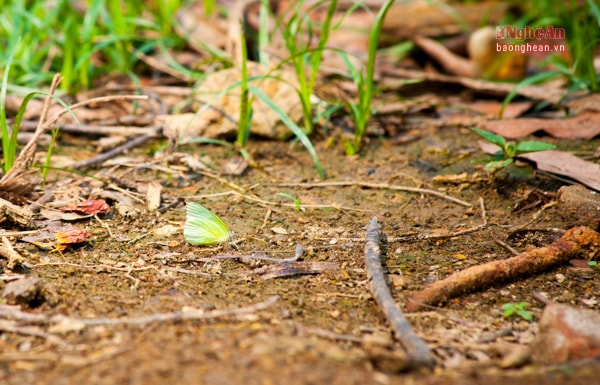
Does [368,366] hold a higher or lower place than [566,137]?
lower

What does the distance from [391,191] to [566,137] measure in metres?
1.02

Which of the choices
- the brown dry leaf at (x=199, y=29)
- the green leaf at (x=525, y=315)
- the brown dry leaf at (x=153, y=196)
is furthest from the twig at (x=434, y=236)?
the brown dry leaf at (x=199, y=29)

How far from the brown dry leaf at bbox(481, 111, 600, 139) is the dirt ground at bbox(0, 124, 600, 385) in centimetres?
12

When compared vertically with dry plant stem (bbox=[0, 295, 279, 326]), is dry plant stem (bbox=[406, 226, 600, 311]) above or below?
above

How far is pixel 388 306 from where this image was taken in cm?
164

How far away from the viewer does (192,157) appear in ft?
9.34

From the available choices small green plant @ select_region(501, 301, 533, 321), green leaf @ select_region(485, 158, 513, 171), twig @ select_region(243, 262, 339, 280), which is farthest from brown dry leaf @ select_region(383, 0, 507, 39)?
small green plant @ select_region(501, 301, 533, 321)

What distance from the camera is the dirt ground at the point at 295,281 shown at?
1334 millimetres

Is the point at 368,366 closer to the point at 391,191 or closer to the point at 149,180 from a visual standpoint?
the point at 391,191

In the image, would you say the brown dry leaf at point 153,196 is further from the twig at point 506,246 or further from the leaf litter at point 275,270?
the twig at point 506,246

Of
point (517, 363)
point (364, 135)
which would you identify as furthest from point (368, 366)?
point (364, 135)

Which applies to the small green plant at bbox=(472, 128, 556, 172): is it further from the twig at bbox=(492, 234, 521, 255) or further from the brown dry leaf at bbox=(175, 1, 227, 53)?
the brown dry leaf at bbox=(175, 1, 227, 53)

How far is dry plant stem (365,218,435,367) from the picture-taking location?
140cm

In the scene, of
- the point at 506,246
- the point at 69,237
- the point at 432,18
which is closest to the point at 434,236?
the point at 506,246
